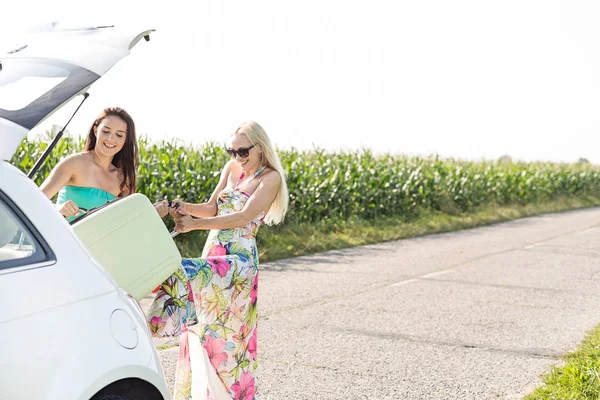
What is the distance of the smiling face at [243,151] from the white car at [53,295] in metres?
1.81

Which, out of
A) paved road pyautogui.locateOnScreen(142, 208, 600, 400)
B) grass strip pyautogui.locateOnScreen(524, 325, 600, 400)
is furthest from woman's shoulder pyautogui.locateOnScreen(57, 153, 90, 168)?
grass strip pyautogui.locateOnScreen(524, 325, 600, 400)

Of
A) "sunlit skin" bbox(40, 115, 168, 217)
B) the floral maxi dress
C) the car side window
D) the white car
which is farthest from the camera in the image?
"sunlit skin" bbox(40, 115, 168, 217)

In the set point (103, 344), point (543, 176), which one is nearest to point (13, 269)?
point (103, 344)

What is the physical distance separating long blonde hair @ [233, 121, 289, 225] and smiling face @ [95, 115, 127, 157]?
663 mm

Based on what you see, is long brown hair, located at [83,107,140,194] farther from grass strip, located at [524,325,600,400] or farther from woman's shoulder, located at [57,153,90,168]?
grass strip, located at [524,325,600,400]

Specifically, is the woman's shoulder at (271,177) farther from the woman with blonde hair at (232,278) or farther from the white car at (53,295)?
the white car at (53,295)

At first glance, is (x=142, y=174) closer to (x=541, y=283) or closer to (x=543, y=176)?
(x=541, y=283)

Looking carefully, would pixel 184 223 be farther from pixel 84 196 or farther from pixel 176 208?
pixel 84 196

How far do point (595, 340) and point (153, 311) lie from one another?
469 centimetres

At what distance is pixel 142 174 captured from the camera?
13.3 metres

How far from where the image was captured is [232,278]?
451cm

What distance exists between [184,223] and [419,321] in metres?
4.06

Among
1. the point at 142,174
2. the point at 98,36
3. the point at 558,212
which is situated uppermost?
the point at 98,36

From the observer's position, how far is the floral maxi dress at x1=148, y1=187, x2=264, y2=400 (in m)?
4.44
